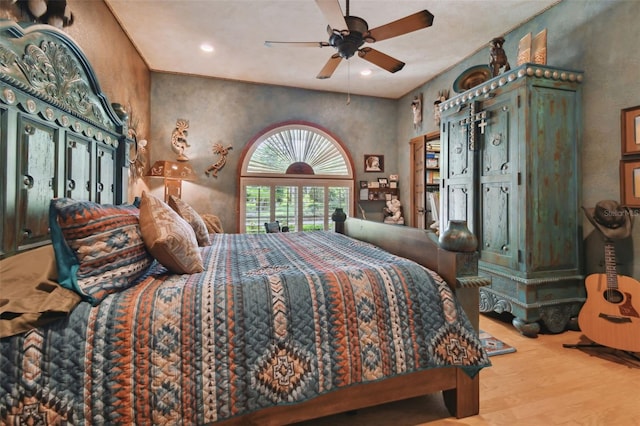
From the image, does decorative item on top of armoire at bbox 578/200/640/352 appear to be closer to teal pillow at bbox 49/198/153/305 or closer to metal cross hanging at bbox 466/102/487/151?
metal cross hanging at bbox 466/102/487/151

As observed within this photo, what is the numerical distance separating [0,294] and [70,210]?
35 cm

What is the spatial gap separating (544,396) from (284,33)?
363cm

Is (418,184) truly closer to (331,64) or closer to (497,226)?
(497,226)

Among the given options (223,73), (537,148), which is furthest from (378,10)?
(223,73)

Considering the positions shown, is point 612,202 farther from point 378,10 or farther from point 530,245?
point 378,10

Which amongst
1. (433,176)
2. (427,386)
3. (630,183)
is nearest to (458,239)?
(427,386)

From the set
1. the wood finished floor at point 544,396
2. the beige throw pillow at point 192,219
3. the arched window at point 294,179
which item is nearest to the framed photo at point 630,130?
the wood finished floor at point 544,396

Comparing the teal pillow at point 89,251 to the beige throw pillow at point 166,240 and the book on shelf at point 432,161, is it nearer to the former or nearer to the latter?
the beige throw pillow at point 166,240

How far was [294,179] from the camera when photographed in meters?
4.63

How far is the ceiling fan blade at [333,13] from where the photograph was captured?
5.55ft

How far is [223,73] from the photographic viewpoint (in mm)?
4035

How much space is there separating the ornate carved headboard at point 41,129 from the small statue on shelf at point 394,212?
396 centimetres

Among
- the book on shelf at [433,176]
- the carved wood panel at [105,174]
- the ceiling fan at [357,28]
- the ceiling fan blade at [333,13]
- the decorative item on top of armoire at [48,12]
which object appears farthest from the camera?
the book on shelf at [433,176]

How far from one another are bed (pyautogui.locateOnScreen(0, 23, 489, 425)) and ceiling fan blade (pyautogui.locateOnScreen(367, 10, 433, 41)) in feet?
4.63
